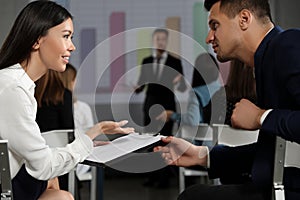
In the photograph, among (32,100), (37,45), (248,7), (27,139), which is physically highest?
(248,7)

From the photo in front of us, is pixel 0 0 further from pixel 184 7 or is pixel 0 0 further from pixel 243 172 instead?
pixel 243 172

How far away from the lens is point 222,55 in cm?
176

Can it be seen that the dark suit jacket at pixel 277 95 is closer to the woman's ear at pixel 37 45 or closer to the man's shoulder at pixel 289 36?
the man's shoulder at pixel 289 36

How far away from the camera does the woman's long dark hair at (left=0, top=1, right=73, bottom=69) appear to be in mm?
1747

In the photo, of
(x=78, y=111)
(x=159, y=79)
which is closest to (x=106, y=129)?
(x=78, y=111)

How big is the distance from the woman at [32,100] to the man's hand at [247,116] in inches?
15.4

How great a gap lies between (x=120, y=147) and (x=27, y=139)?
0.29 metres

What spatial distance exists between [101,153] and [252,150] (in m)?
0.55

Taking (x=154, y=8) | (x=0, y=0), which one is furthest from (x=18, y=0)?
(x=154, y=8)

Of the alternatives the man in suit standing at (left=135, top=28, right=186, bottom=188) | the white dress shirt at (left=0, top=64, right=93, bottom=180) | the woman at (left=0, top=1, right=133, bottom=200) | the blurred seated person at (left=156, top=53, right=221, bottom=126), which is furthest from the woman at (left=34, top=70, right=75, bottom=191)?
the man in suit standing at (left=135, top=28, right=186, bottom=188)

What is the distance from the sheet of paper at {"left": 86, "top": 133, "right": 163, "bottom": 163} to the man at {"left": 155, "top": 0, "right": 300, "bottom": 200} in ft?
0.49

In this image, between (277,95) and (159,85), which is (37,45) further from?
(159,85)

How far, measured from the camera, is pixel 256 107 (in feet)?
5.10

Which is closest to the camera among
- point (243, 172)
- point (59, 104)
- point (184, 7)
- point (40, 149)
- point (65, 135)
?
point (40, 149)
